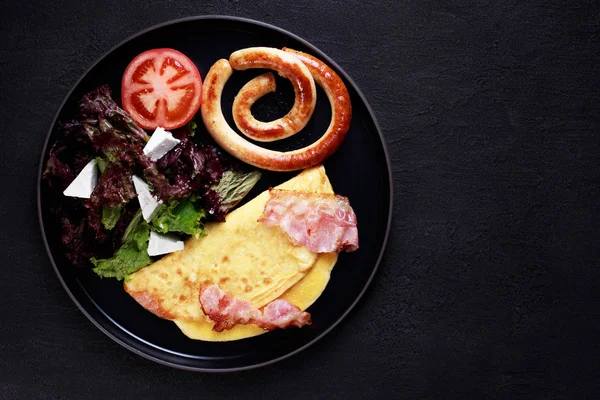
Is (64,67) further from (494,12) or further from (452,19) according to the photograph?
(494,12)

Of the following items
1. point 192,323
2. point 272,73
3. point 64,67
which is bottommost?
point 192,323

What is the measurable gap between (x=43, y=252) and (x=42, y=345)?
67 centimetres

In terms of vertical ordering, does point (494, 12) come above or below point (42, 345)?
above

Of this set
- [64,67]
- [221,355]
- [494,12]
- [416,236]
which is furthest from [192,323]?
[494,12]

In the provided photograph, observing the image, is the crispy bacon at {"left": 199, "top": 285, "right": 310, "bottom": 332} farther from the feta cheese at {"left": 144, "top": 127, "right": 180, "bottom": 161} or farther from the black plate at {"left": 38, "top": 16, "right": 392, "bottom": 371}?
the feta cheese at {"left": 144, "top": 127, "right": 180, "bottom": 161}

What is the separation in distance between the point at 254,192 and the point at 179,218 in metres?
0.56

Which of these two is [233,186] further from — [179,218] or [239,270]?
[239,270]

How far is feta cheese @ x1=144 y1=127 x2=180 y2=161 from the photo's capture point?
3629mm

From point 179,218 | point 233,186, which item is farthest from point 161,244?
point 233,186

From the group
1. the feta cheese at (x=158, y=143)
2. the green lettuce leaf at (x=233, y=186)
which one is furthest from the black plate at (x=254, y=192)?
the feta cheese at (x=158, y=143)

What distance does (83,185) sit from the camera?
3699mm

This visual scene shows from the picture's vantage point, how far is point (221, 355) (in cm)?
395

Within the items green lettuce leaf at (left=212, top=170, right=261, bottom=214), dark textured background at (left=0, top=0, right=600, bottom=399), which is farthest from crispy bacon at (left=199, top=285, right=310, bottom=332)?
green lettuce leaf at (left=212, top=170, right=261, bottom=214)

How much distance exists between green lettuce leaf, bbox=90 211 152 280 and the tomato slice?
2.18ft
